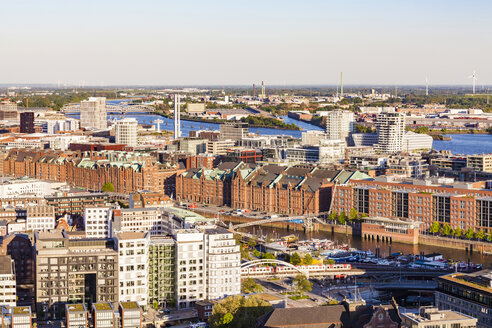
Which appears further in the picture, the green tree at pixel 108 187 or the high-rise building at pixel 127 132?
the high-rise building at pixel 127 132

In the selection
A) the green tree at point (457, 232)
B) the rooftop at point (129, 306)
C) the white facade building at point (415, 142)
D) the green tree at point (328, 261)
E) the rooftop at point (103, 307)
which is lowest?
the green tree at point (328, 261)

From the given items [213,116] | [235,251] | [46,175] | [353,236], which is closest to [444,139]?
[213,116]

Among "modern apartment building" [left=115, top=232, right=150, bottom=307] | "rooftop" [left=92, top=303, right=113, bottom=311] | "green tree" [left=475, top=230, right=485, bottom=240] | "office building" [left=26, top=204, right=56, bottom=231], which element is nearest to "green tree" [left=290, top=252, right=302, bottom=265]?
"modern apartment building" [left=115, top=232, right=150, bottom=307]

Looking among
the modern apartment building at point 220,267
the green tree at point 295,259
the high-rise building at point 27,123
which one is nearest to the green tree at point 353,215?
the green tree at point 295,259

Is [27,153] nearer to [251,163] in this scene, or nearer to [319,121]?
[251,163]

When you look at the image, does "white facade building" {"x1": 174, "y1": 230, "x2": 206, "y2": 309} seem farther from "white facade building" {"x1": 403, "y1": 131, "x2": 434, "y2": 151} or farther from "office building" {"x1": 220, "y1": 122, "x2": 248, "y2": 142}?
"white facade building" {"x1": 403, "y1": 131, "x2": 434, "y2": 151}

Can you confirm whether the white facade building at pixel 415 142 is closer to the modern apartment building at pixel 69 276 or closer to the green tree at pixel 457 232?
the green tree at pixel 457 232

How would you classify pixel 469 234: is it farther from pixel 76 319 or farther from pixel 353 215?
pixel 76 319
